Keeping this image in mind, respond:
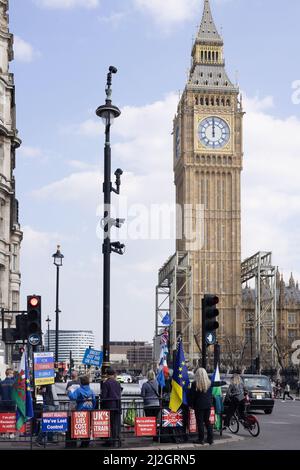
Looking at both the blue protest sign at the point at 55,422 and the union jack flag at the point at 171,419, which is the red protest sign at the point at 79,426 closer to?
the blue protest sign at the point at 55,422

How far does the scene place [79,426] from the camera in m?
17.0

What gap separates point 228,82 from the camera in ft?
396

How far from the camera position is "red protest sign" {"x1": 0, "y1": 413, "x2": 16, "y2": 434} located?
57.3ft

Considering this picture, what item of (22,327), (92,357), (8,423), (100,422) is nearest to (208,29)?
(92,357)

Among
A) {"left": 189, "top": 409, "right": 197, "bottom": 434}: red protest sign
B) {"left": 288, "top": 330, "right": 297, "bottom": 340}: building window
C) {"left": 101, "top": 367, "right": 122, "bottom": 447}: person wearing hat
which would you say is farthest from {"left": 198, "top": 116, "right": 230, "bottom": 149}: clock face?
{"left": 101, "top": 367, "right": 122, "bottom": 447}: person wearing hat

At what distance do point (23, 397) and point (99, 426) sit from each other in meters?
1.71

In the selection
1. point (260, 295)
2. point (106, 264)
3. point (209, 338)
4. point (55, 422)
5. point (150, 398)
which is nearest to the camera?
point (55, 422)

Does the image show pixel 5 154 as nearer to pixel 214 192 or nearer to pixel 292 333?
pixel 214 192

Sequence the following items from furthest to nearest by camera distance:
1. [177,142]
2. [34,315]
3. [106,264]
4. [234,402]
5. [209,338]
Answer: [177,142] < [234,402] < [34,315] < [209,338] < [106,264]

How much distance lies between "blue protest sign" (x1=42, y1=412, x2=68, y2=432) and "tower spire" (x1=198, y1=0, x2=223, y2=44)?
381 ft

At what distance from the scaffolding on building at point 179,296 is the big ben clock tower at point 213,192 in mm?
2259

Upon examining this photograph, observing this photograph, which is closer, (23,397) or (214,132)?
(23,397)

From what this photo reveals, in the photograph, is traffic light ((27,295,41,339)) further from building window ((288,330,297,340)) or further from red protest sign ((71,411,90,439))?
building window ((288,330,297,340))
